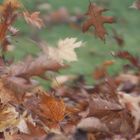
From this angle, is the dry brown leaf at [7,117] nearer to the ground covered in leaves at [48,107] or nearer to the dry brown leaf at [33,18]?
the ground covered in leaves at [48,107]

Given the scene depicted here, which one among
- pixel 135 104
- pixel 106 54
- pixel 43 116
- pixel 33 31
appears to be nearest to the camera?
pixel 43 116

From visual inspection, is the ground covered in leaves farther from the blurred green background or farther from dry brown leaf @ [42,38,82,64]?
the blurred green background

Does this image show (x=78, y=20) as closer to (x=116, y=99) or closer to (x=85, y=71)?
(x=85, y=71)

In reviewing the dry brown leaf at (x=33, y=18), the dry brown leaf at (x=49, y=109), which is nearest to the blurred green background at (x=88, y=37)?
the dry brown leaf at (x=33, y=18)

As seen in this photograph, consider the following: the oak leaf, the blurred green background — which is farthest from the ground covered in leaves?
the blurred green background

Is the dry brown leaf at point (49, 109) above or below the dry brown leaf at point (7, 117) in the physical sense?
below

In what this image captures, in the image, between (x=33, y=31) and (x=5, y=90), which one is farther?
(x=33, y=31)

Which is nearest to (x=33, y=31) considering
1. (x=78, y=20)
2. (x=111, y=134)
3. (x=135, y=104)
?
(x=78, y=20)

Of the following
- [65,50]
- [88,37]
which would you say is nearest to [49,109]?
[65,50]
